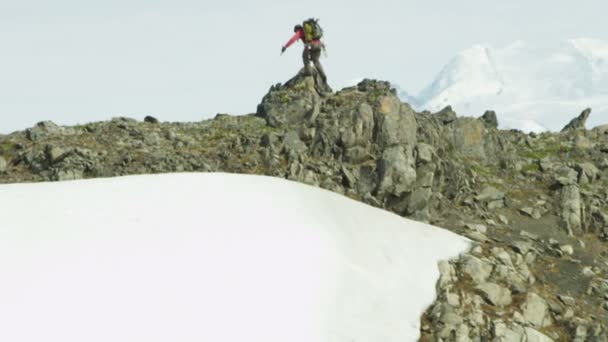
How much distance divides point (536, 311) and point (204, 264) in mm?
8296

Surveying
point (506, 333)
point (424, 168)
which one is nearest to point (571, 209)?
point (424, 168)

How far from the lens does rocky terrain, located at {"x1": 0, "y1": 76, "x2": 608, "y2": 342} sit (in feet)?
64.7

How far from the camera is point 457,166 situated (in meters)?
25.6

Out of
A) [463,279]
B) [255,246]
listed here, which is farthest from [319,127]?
[255,246]

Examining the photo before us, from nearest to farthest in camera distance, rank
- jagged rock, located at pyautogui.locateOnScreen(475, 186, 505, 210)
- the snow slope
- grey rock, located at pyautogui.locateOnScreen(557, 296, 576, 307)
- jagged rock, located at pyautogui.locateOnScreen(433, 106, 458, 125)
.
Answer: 1. the snow slope
2. grey rock, located at pyautogui.locateOnScreen(557, 296, 576, 307)
3. jagged rock, located at pyautogui.locateOnScreen(475, 186, 505, 210)
4. jagged rock, located at pyautogui.locateOnScreen(433, 106, 458, 125)

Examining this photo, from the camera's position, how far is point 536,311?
17.8 meters

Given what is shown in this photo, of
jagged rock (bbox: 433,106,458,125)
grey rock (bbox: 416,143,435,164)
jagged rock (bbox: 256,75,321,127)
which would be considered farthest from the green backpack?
grey rock (bbox: 416,143,435,164)

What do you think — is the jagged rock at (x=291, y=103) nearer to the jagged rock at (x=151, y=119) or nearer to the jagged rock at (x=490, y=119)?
the jagged rock at (x=151, y=119)

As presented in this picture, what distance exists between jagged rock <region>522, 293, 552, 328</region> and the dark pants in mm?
15868

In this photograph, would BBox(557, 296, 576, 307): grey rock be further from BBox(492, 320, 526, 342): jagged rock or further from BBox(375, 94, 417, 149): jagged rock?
BBox(375, 94, 417, 149): jagged rock

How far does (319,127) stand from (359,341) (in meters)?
12.9

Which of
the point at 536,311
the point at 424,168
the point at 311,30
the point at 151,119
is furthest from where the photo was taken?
the point at 311,30

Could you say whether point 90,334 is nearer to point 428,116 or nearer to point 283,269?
point 283,269

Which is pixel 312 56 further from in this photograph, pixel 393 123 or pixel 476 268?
pixel 476 268
